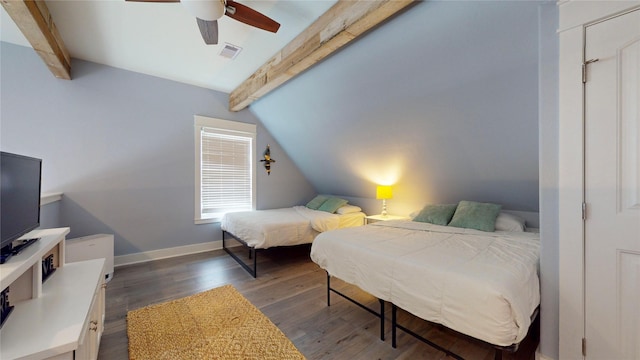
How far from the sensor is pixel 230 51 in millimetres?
2795

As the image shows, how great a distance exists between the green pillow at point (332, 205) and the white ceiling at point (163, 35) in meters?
2.54

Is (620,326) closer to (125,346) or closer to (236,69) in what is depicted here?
(125,346)

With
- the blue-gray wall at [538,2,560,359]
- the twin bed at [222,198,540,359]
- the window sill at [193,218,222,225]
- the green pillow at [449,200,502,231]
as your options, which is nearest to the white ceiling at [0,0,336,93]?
the blue-gray wall at [538,2,560,359]

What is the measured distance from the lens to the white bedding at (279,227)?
125 inches

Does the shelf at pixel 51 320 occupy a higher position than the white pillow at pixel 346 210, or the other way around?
the white pillow at pixel 346 210

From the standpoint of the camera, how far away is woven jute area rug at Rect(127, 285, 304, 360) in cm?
176

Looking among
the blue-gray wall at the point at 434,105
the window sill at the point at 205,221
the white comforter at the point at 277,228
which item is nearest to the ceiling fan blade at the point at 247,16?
the blue-gray wall at the point at 434,105

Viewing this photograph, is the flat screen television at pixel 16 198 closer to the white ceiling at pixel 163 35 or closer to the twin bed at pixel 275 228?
the white ceiling at pixel 163 35

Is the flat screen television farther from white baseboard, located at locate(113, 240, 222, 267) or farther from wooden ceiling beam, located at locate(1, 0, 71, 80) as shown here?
white baseboard, located at locate(113, 240, 222, 267)

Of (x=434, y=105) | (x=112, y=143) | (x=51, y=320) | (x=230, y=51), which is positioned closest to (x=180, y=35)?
(x=230, y=51)

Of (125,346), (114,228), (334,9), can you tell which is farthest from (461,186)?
(114,228)

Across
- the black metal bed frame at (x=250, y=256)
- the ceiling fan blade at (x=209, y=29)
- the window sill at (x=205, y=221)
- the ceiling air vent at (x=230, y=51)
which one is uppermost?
the ceiling air vent at (x=230, y=51)

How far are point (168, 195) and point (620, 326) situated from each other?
477 centimetres

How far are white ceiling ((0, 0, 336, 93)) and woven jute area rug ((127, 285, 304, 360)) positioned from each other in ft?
8.90
